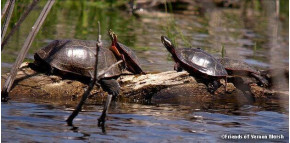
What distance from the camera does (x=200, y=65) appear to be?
6070 millimetres

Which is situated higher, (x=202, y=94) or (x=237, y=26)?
(x=237, y=26)

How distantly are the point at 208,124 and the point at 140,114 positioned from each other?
0.67 metres

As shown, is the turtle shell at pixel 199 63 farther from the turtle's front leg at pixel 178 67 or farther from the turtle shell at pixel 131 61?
the turtle shell at pixel 131 61

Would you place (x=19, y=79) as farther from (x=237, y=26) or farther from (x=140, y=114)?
(x=237, y=26)

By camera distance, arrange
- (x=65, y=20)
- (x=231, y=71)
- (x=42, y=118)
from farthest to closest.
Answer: (x=65, y=20), (x=231, y=71), (x=42, y=118)

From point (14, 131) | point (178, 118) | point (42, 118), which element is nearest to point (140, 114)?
point (178, 118)

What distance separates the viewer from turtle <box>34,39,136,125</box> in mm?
5738

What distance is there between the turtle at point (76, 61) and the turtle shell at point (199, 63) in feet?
2.40

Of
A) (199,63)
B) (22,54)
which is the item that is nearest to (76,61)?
(22,54)

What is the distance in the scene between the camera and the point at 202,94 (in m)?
6.17

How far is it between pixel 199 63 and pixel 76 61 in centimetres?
133

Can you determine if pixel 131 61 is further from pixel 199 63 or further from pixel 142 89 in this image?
pixel 199 63

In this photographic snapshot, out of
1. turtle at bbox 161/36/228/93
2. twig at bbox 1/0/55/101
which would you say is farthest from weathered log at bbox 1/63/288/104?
twig at bbox 1/0/55/101

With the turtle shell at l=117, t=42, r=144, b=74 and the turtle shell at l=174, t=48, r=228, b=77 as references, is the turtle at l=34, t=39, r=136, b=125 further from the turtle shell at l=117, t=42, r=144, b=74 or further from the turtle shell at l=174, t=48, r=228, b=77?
the turtle shell at l=174, t=48, r=228, b=77
